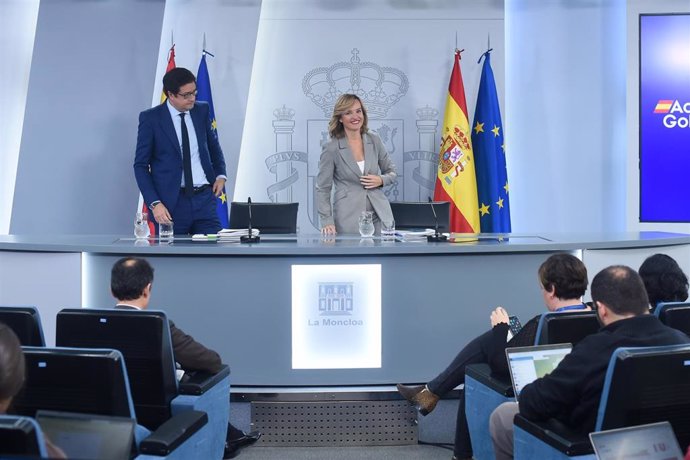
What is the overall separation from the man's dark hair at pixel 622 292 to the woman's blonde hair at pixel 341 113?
2754 mm

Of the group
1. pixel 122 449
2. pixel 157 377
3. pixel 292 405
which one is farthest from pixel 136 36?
pixel 122 449

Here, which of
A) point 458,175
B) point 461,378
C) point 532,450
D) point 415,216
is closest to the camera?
point 532,450

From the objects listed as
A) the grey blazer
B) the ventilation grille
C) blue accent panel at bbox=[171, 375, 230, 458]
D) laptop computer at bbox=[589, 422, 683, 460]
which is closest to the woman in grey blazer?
the grey blazer

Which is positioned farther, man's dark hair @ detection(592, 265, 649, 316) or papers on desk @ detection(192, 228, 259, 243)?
papers on desk @ detection(192, 228, 259, 243)

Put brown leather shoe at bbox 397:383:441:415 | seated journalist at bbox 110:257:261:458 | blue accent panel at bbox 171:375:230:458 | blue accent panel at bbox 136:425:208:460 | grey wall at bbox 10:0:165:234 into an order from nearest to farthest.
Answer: blue accent panel at bbox 136:425:208:460, blue accent panel at bbox 171:375:230:458, seated journalist at bbox 110:257:261:458, brown leather shoe at bbox 397:383:441:415, grey wall at bbox 10:0:165:234

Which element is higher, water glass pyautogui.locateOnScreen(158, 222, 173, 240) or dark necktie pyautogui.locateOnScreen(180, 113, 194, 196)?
dark necktie pyautogui.locateOnScreen(180, 113, 194, 196)

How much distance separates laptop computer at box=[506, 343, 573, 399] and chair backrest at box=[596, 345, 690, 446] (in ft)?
1.71

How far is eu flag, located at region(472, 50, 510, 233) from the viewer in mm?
6512

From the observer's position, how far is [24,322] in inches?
99.2

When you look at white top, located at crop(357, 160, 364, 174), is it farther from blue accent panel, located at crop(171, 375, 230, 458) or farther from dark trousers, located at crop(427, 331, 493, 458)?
blue accent panel, located at crop(171, 375, 230, 458)

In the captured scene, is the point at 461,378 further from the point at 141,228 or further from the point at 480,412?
the point at 141,228

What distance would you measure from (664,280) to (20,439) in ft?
7.86

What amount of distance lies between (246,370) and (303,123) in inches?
132

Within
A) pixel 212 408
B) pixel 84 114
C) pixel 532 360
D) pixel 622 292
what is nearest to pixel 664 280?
pixel 532 360
